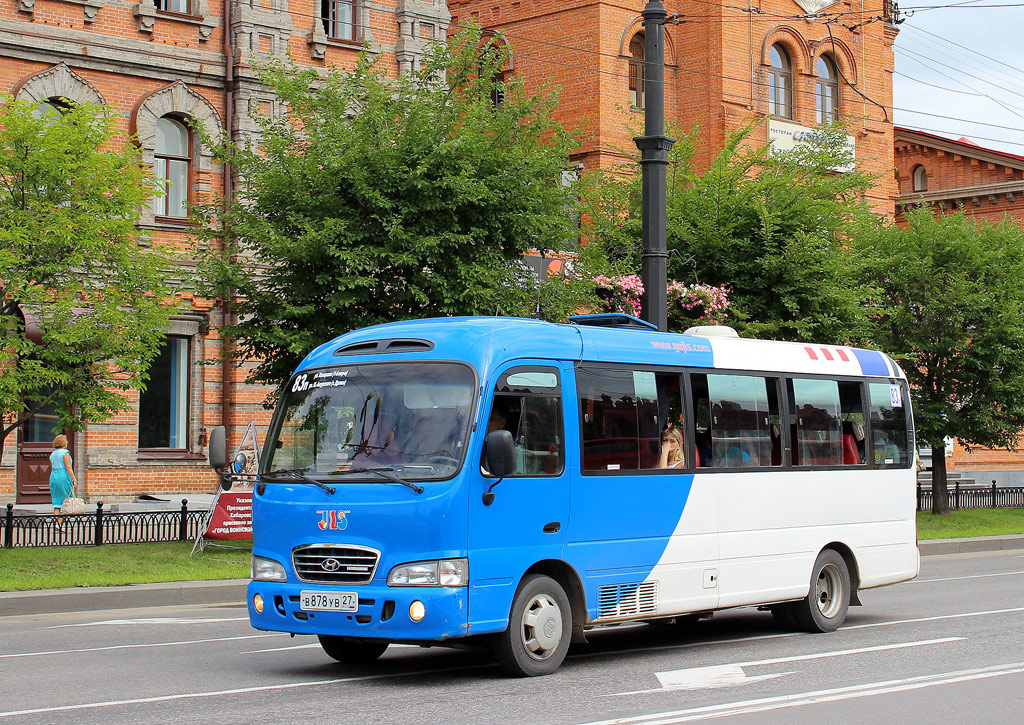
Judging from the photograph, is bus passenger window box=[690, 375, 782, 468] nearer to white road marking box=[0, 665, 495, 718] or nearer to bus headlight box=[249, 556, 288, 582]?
white road marking box=[0, 665, 495, 718]

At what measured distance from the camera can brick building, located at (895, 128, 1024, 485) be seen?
160ft

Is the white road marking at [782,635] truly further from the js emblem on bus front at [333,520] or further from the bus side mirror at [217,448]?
the bus side mirror at [217,448]

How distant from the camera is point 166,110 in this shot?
2677 centimetres

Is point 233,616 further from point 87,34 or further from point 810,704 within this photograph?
point 87,34

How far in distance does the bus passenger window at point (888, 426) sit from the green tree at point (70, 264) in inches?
370

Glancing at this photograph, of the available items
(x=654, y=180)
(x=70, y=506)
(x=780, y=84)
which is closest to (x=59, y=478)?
(x=70, y=506)

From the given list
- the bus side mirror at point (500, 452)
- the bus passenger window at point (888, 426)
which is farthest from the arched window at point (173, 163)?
the bus side mirror at point (500, 452)

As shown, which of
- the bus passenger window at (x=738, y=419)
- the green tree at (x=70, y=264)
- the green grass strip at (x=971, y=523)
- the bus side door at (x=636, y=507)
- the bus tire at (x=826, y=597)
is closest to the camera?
the bus side door at (x=636, y=507)

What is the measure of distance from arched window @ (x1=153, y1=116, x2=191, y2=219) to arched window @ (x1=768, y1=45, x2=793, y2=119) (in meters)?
18.5

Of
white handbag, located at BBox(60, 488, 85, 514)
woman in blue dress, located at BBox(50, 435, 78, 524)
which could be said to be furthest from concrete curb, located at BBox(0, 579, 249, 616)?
woman in blue dress, located at BBox(50, 435, 78, 524)

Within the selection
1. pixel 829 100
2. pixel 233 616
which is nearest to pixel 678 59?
pixel 829 100

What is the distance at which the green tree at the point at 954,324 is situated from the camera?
30.3 meters

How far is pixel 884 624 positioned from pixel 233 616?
705 centimetres

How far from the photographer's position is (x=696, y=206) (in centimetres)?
2539
